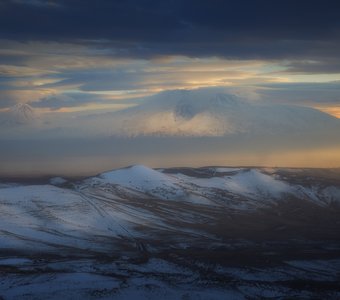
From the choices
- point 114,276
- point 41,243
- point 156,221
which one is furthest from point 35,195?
point 114,276

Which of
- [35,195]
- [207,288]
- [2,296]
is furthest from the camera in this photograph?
[35,195]

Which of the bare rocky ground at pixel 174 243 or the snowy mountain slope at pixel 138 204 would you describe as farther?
the snowy mountain slope at pixel 138 204

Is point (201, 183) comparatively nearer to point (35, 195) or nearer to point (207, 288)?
point (35, 195)

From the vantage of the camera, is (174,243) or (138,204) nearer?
(174,243)

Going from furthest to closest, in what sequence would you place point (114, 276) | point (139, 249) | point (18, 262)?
point (139, 249) < point (18, 262) < point (114, 276)

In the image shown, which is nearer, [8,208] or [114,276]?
[114,276]

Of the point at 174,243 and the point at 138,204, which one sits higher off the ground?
the point at 138,204

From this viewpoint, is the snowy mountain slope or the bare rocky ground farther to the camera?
the snowy mountain slope
